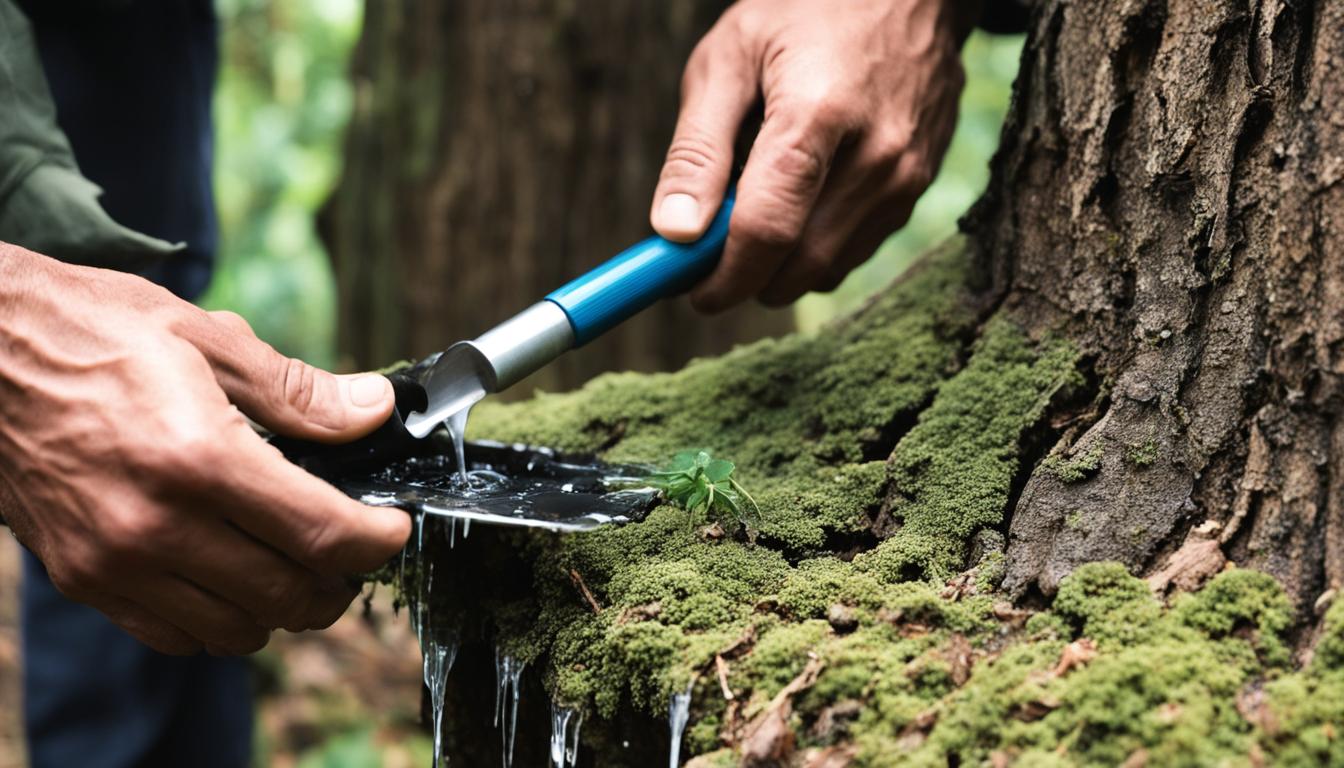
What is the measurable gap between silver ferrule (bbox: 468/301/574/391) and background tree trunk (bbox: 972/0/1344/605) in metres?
0.80

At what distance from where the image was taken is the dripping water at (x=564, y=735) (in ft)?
4.58

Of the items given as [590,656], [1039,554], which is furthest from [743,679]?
[1039,554]

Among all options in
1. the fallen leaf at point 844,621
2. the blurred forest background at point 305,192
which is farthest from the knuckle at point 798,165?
the blurred forest background at point 305,192

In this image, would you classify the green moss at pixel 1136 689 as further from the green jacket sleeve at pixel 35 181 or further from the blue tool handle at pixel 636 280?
the green jacket sleeve at pixel 35 181

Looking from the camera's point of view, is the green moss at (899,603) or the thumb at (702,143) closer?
the green moss at (899,603)

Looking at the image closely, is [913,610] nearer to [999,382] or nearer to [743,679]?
[743,679]

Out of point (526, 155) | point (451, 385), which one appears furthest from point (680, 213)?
point (526, 155)

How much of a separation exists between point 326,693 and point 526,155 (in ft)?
8.91

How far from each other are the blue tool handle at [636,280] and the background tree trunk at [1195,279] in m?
0.61

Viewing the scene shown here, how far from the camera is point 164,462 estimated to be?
1.23 metres

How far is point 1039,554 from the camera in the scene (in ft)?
4.59

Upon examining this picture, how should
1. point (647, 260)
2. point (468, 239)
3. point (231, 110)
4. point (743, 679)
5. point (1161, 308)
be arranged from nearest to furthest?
point (743, 679)
point (1161, 308)
point (647, 260)
point (468, 239)
point (231, 110)

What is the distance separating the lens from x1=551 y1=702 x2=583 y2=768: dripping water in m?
1.39

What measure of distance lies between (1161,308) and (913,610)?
62 centimetres
